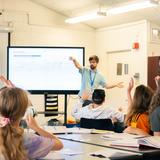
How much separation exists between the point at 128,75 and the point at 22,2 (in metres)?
2.91

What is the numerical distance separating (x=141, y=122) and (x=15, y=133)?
183 cm

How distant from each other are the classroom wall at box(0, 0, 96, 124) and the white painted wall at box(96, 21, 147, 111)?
0.37m

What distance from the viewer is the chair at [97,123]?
4297 millimetres

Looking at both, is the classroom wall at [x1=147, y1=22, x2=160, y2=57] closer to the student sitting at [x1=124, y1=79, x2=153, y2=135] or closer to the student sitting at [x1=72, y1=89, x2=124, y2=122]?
the student sitting at [x1=72, y1=89, x2=124, y2=122]

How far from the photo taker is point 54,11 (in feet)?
29.0

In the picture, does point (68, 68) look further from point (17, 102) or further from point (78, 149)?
point (17, 102)

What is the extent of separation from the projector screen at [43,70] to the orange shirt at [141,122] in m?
2.91

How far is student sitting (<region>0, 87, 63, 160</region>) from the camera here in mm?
1995

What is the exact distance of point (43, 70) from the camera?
646 cm

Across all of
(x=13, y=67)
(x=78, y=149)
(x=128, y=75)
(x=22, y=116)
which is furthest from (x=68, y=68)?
(x=22, y=116)

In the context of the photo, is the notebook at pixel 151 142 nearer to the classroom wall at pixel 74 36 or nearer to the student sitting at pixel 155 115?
the student sitting at pixel 155 115

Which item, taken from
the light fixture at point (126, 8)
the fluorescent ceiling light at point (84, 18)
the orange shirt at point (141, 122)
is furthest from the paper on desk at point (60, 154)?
the fluorescent ceiling light at point (84, 18)

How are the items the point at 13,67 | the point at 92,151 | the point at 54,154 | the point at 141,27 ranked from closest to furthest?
the point at 54,154
the point at 92,151
the point at 13,67
the point at 141,27

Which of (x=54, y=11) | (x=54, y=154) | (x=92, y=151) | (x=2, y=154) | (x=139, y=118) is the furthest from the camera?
(x=54, y=11)
